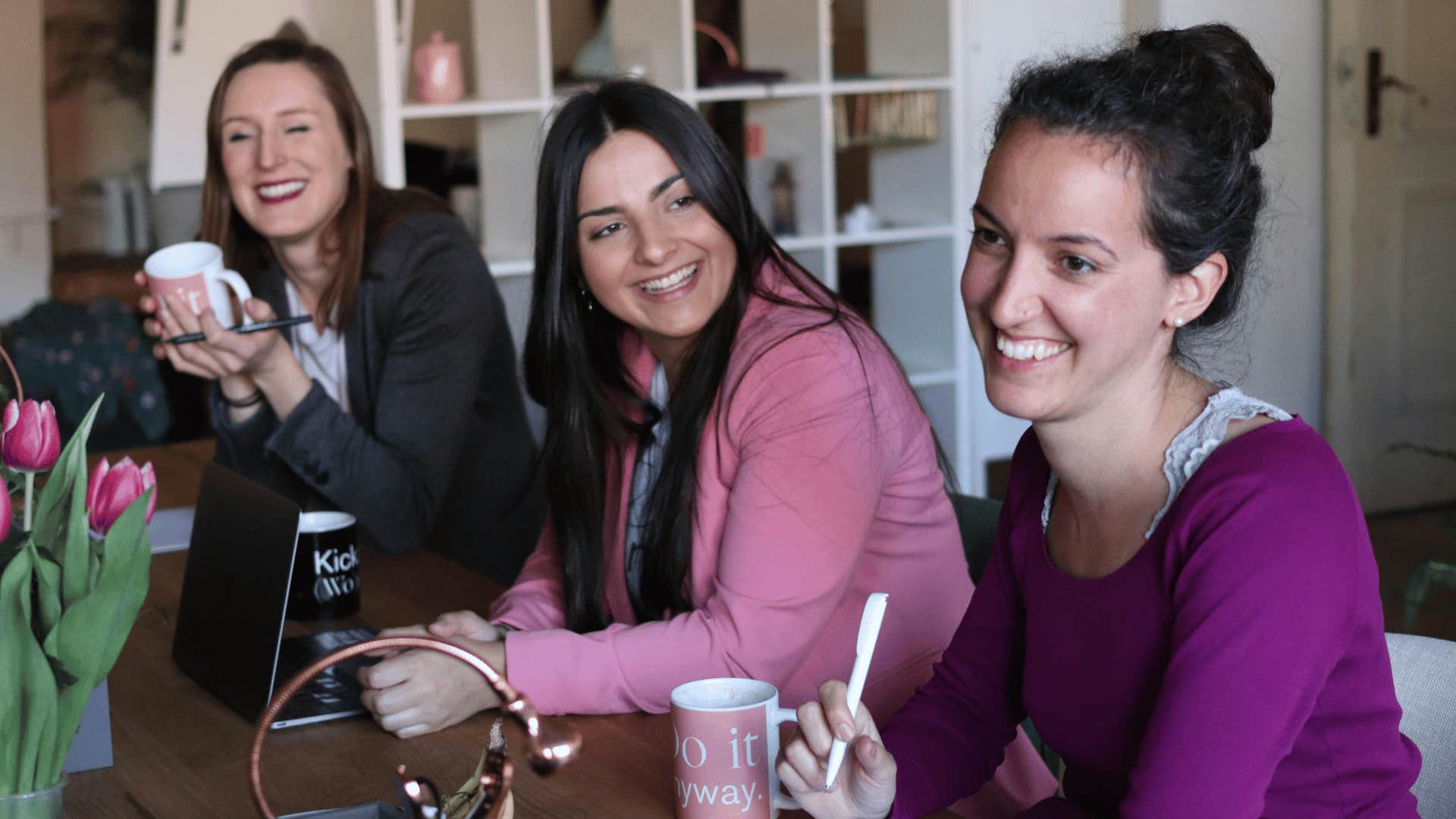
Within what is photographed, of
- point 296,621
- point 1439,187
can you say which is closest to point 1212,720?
point 296,621

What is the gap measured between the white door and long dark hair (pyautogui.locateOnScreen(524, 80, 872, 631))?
125 inches

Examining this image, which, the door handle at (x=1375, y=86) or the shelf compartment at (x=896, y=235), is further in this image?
the door handle at (x=1375, y=86)

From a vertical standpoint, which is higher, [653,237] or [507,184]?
[507,184]

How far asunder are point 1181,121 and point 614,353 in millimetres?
763

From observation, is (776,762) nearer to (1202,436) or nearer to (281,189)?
(1202,436)

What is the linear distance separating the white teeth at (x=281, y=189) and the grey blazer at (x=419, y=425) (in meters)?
0.12

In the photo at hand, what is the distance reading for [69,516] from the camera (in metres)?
0.98

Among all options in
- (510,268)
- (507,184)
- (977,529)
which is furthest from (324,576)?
(507,184)

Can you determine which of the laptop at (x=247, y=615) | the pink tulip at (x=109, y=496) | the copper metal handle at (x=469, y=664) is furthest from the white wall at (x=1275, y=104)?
the copper metal handle at (x=469, y=664)

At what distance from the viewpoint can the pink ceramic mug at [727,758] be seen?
3.25 ft

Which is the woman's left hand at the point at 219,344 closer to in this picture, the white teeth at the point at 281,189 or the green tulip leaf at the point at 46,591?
the white teeth at the point at 281,189

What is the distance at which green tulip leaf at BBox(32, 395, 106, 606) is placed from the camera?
0.96 metres

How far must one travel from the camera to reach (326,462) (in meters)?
1.84

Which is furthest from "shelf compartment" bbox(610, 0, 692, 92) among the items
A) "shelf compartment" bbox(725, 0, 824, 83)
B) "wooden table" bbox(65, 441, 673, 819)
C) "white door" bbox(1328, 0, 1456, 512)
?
"wooden table" bbox(65, 441, 673, 819)
